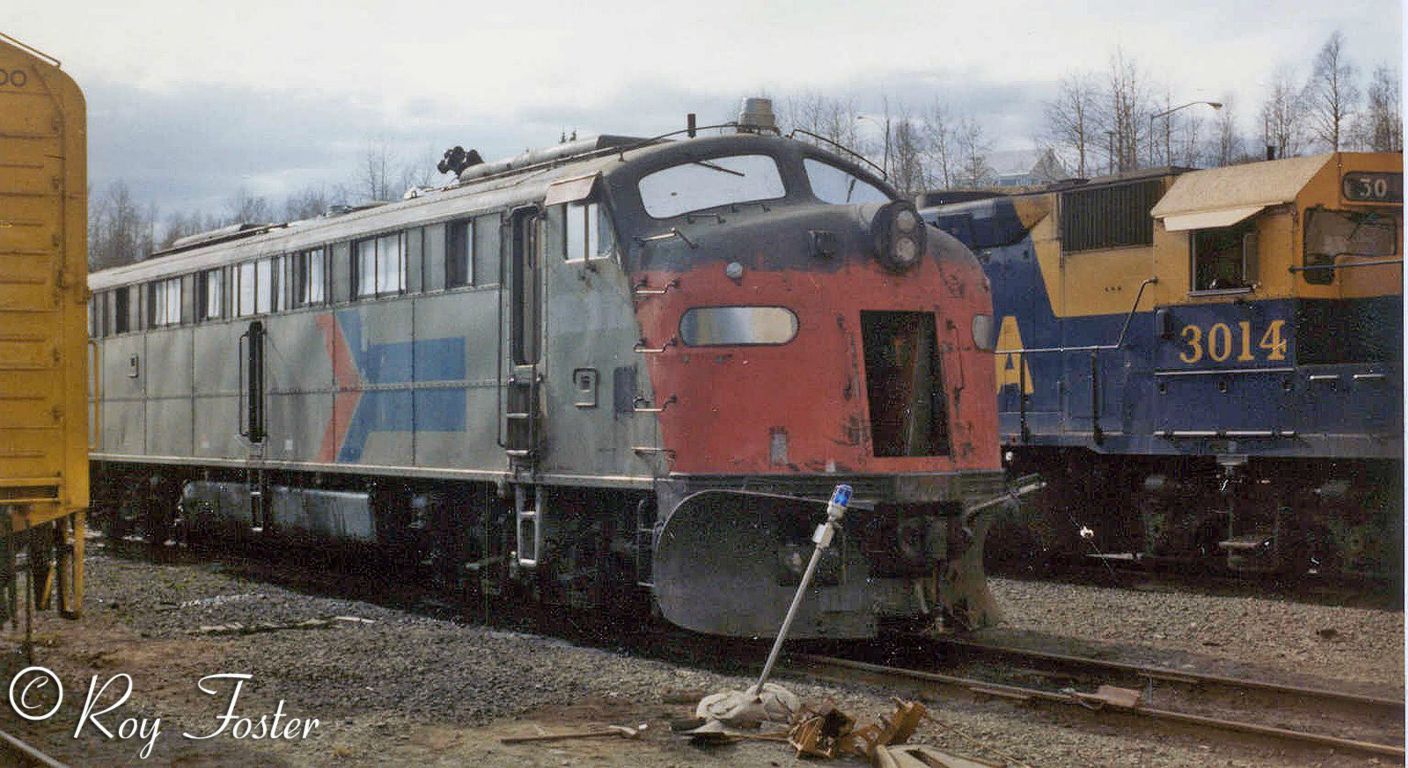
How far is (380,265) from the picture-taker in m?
12.6

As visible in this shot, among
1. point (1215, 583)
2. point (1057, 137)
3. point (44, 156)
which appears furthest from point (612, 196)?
point (1215, 583)

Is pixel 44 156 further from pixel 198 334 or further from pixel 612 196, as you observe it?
pixel 198 334

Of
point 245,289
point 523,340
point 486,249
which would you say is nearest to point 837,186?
point 523,340

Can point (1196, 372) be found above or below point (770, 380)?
above

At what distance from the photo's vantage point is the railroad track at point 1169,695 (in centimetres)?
767

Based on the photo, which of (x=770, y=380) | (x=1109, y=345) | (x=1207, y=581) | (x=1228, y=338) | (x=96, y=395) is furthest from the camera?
(x=1109, y=345)

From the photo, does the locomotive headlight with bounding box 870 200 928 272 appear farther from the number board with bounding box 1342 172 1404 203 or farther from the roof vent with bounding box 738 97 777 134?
the number board with bounding box 1342 172 1404 203

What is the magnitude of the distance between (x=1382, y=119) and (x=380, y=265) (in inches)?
311

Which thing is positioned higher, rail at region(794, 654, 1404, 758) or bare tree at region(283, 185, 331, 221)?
bare tree at region(283, 185, 331, 221)

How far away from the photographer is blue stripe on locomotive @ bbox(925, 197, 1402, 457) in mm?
12054

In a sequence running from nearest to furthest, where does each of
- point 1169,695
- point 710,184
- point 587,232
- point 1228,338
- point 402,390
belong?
point 1169,695 → point 587,232 → point 710,184 → point 402,390 → point 1228,338

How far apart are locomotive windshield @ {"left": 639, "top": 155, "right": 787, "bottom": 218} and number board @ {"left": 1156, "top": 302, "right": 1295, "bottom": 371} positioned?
4877 mm

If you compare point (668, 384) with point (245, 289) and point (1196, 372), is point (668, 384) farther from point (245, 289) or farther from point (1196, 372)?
point (245, 289)

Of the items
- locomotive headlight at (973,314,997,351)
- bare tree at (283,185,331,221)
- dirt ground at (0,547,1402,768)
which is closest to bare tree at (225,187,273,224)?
bare tree at (283,185,331,221)
